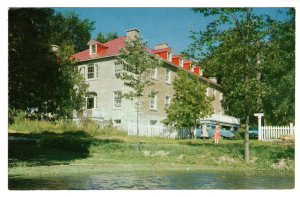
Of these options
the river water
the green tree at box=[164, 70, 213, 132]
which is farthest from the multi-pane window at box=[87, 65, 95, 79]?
the river water

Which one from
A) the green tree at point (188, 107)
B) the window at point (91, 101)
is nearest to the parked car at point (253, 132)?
the green tree at point (188, 107)

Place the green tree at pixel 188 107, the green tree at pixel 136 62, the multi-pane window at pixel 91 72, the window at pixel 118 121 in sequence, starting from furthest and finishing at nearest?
1. the multi-pane window at pixel 91 72
2. the window at pixel 118 121
3. the green tree at pixel 188 107
4. the green tree at pixel 136 62

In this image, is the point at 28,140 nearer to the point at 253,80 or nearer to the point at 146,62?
the point at 146,62

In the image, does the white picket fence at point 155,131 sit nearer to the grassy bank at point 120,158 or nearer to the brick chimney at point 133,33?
the grassy bank at point 120,158

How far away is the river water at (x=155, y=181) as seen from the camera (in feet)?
30.1

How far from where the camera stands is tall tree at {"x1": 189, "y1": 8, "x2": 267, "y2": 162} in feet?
44.2

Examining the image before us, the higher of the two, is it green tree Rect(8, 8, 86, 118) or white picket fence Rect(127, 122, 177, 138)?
green tree Rect(8, 8, 86, 118)

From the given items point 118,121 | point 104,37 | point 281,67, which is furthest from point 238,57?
point 104,37

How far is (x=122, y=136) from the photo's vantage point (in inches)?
866

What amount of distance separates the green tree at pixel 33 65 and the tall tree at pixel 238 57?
15.7 feet

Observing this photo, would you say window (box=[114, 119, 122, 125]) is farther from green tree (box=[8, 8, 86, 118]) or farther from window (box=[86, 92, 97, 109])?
green tree (box=[8, 8, 86, 118])

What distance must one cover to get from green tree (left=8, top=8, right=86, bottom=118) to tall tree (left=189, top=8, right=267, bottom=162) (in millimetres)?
4798
